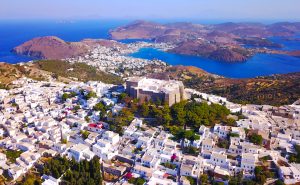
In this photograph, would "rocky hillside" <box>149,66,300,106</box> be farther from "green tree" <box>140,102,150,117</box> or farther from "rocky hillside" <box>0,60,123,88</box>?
"green tree" <box>140,102,150,117</box>

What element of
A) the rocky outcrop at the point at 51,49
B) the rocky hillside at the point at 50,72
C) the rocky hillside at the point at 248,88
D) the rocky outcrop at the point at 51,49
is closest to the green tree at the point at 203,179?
the rocky hillside at the point at 248,88

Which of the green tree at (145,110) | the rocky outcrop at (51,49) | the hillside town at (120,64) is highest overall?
the green tree at (145,110)

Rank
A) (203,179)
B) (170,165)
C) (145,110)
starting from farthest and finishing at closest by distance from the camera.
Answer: (145,110)
(170,165)
(203,179)

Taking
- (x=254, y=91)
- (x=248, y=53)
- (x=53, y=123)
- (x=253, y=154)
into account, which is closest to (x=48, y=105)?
(x=53, y=123)

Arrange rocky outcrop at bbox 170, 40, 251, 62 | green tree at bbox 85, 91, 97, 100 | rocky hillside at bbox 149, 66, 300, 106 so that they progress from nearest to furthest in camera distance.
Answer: green tree at bbox 85, 91, 97, 100
rocky hillside at bbox 149, 66, 300, 106
rocky outcrop at bbox 170, 40, 251, 62

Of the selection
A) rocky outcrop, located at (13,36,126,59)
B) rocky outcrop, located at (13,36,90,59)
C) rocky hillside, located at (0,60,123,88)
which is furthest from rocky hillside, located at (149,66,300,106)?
rocky outcrop, located at (13,36,90,59)

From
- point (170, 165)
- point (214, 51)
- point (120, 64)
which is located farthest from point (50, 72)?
point (214, 51)

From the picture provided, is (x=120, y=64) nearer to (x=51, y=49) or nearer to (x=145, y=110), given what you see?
(x=51, y=49)

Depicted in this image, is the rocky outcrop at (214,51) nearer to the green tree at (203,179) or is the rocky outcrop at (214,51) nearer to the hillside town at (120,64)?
the hillside town at (120,64)
